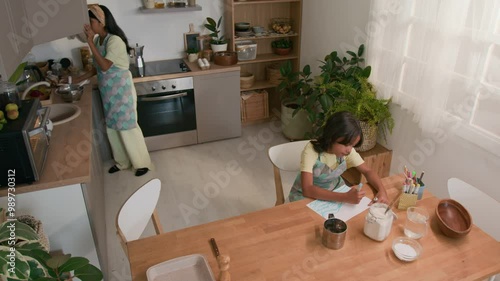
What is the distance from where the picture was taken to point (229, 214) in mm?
2982

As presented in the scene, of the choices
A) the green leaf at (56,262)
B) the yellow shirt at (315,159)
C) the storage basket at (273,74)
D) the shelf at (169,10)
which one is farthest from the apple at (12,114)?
the storage basket at (273,74)

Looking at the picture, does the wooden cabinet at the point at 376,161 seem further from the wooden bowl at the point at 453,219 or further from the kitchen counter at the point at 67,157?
the kitchen counter at the point at 67,157

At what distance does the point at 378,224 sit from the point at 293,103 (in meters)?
2.60

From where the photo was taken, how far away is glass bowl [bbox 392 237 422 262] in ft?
4.97

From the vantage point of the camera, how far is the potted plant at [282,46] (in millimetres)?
4305

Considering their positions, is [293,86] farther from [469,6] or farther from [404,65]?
[469,6]

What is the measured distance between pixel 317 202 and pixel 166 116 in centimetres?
232

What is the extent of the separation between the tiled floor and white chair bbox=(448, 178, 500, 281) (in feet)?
4.77

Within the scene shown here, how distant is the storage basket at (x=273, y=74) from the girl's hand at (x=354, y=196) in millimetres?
2685

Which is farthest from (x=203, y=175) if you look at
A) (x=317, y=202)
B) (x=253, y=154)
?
(x=317, y=202)

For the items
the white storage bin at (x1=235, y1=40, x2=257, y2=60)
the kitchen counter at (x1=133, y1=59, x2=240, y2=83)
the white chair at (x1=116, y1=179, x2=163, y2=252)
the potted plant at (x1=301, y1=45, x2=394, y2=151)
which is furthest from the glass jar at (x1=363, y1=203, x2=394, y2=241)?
the white storage bin at (x1=235, y1=40, x2=257, y2=60)

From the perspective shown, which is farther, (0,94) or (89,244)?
(89,244)

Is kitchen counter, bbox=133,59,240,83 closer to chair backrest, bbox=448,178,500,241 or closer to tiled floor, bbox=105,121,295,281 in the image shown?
tiled floor, bbox=105,121,295,281

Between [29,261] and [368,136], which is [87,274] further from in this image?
[368,136]
